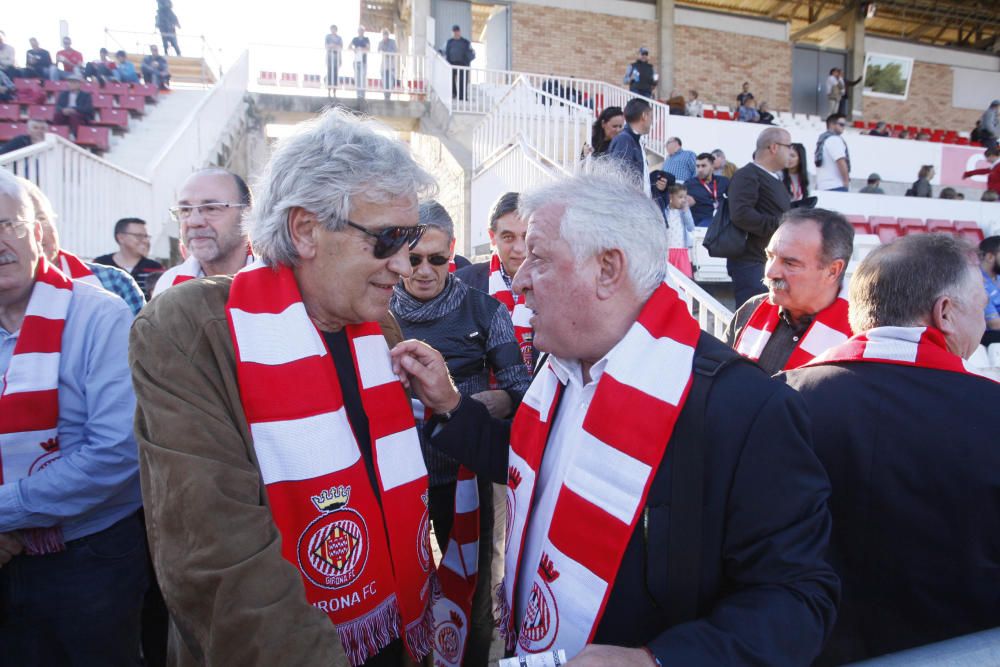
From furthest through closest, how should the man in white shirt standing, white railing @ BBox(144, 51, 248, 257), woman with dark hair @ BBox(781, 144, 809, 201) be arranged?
white railing @ BBox(144, 51, 248, 257), the man in white shirt standing, woman with dark hair @ BBox(781, 144, 809, 201)

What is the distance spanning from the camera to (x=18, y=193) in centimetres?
221

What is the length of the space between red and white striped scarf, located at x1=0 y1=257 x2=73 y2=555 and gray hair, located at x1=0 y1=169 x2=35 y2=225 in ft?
1.06

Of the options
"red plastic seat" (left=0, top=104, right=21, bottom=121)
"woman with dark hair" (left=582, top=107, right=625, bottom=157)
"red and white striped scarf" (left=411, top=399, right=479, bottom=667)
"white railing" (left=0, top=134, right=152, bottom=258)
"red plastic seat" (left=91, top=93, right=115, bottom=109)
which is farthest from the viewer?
"red plastic seat" (left=91, top=93, right=115, bottom=109)

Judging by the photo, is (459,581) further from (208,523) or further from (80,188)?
(80,188)

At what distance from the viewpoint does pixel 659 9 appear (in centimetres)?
1962

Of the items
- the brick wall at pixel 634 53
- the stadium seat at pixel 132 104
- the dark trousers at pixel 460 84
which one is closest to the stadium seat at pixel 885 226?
the dark trousers at pixel 460 84

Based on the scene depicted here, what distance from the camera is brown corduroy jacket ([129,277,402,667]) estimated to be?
1340 millimetres

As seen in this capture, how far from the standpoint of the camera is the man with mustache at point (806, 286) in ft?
9.48

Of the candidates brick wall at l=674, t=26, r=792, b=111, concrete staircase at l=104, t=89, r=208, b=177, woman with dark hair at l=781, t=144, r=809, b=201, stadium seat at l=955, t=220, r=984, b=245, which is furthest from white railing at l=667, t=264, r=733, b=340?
brick wall at l=674, t=26, r=792, b=111

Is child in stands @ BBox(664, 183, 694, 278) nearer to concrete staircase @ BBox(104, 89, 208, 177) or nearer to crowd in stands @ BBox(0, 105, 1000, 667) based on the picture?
crowd in stands @ BBox(0, 105, 1000, 667)

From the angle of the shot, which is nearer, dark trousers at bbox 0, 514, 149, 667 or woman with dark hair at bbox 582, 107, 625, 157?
dark trousers at bbox 0, 514, 149, 667

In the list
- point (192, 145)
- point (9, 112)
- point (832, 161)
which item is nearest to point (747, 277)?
point (832, 161)

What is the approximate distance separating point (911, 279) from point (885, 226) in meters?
11.5

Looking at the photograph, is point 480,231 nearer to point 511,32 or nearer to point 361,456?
point 511,32
